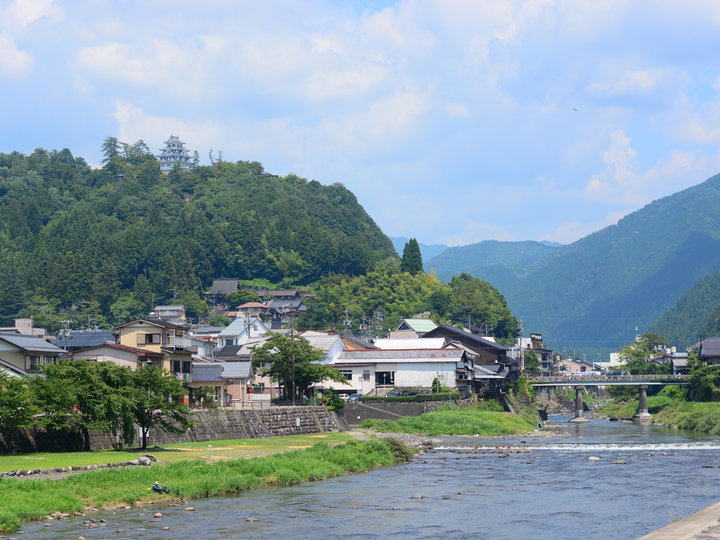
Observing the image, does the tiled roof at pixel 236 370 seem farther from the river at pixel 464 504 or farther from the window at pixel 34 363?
the river at pixel 464 504

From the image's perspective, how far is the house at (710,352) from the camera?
100 m

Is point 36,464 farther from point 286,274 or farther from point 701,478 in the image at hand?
point 286,274

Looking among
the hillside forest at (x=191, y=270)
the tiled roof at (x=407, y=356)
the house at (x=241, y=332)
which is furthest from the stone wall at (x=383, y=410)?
the hillside forest at (x=191, y=270)

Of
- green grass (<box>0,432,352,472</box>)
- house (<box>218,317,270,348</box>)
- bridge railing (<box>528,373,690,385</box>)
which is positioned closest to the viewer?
green grass (<box>0,432,352,472</box>)

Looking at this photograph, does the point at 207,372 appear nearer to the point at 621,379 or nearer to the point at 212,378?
the point at 212,378

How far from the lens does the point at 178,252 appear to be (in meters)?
170

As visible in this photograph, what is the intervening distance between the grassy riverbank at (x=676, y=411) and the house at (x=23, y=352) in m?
50.0

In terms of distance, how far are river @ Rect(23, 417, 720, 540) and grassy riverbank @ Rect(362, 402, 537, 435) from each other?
64.0ft

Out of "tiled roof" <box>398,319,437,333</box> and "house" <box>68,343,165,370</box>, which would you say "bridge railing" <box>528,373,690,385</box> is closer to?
"tiled roof" <box>398,319,437,333</box>

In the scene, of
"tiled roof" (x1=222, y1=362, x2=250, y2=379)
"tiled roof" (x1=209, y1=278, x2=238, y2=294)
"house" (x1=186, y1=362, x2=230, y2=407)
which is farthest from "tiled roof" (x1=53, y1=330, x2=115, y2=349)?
"tiled roof" (x1=209, y1=278, x2=238, y2=294)

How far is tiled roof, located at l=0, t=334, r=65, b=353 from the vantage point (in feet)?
178

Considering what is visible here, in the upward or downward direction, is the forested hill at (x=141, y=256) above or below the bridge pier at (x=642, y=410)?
above

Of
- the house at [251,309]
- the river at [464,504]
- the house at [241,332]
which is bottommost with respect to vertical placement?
the river at [464,504]

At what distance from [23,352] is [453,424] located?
107 feet
